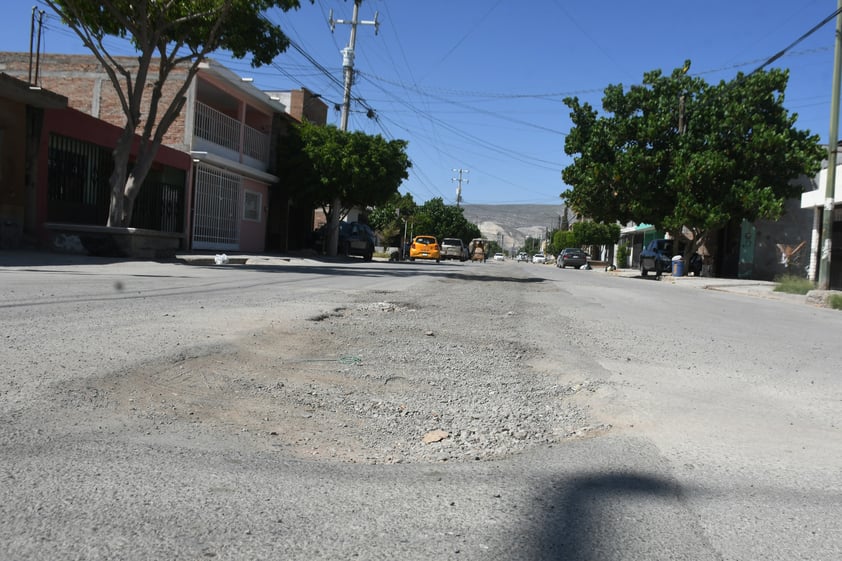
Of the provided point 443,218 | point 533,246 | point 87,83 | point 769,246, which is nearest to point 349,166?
point 87,83

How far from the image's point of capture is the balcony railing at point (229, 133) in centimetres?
2411

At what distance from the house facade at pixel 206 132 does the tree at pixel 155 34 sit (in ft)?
20.0

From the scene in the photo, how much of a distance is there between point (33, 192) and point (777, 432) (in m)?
16.8

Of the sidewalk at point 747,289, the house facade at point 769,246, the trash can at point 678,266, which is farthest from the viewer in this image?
the trash can at point 678,266

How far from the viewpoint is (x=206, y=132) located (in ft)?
80.5

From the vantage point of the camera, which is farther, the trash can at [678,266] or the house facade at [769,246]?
the trash can at [678,266]

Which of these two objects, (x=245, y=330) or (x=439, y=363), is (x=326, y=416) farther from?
(x=245, y=330)

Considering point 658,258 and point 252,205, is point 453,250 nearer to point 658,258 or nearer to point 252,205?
point 658,258

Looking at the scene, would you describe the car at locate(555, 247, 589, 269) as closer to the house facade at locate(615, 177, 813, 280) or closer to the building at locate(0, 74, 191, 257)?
the house facade at locate(615, 177, 813, 280)

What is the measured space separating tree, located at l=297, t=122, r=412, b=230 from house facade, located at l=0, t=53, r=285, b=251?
2.03 metres

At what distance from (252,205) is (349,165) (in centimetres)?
455

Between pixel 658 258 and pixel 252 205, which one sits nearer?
pixel 252 205

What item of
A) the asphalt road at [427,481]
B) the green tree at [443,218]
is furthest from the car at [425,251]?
the green tree at [443,218]

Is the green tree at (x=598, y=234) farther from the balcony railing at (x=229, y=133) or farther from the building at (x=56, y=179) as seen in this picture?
the building at (x=56, y=179)
